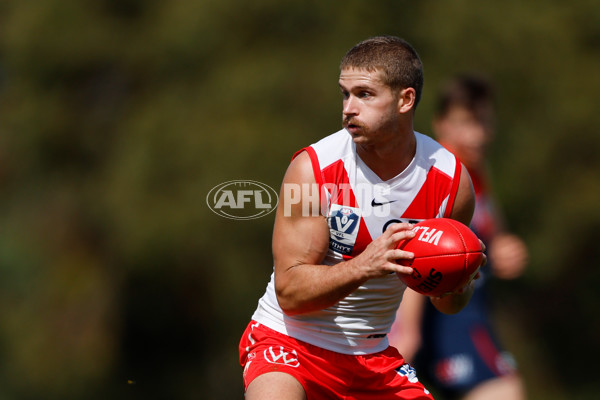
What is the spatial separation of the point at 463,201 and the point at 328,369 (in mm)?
1139

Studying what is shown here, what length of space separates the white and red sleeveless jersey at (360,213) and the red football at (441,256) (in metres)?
0.27

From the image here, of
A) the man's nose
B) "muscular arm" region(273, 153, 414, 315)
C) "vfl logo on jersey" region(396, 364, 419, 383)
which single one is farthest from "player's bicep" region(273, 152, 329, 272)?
"vfl logo on jersey" region(396, 364, 419, 383)

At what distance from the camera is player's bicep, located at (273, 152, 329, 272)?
4688 millimetres

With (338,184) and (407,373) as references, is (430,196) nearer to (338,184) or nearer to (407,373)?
(338,184)

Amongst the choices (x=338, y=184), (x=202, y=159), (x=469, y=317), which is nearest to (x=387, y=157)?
(x=338, y=184)

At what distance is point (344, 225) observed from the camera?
4.78 meters

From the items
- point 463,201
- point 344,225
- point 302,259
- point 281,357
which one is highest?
point 463,201

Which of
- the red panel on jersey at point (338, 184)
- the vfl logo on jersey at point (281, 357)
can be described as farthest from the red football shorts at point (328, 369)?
the red panel on jersey at point (338, 184)

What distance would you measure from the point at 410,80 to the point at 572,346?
15.5m

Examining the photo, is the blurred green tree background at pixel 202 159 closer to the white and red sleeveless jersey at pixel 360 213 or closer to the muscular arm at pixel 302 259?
the white and red sleeveless jersey at pixel 360 213

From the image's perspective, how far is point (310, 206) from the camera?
4.69 meters

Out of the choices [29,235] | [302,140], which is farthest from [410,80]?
[29,235]

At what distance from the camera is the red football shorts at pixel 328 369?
485cm

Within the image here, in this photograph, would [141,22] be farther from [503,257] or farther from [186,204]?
[503,257]
